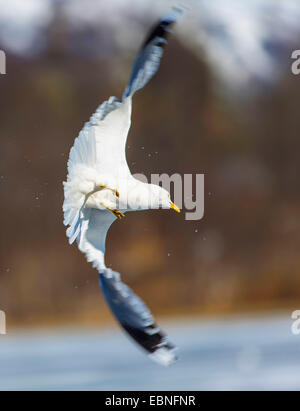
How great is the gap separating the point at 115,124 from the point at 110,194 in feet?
0.89

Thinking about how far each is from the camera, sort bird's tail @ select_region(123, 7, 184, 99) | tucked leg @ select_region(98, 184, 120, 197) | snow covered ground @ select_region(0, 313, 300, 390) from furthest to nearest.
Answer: snow covered ground @ select_region(0, 313, 300, 390) → tucked leg @ select_region(98, 184, 120, 197) → bird's tail @ select_region(123, 7, 184, 99)

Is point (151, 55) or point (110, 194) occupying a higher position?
point (151, 55)

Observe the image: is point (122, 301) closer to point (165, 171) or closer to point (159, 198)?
point (159, 198)

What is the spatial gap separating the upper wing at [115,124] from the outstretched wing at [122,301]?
0.71 feet

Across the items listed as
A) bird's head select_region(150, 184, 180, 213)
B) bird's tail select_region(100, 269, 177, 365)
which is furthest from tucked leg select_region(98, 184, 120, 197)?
bird's tail select_region(100, 269, 177, 365)

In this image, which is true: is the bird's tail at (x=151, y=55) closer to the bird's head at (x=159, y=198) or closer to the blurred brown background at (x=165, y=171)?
the bird's head at (x=159, y=198)

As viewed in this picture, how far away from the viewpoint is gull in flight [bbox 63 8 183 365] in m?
3.07

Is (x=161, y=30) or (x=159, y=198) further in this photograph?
(x=159, y=198)

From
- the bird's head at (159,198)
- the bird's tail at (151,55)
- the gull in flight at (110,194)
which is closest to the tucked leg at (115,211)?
the gull in flight at (110,194)

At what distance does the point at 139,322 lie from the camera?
3049mm

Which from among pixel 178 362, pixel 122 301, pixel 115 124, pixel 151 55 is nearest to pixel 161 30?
pixel 151 55

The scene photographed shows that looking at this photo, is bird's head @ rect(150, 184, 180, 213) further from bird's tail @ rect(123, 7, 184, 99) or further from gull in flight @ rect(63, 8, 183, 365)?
bird's tail @ rect(123, 7, 184, 99)

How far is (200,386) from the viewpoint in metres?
5.50

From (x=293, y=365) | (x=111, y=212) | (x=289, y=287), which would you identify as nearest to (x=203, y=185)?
(x=289, y=287)
